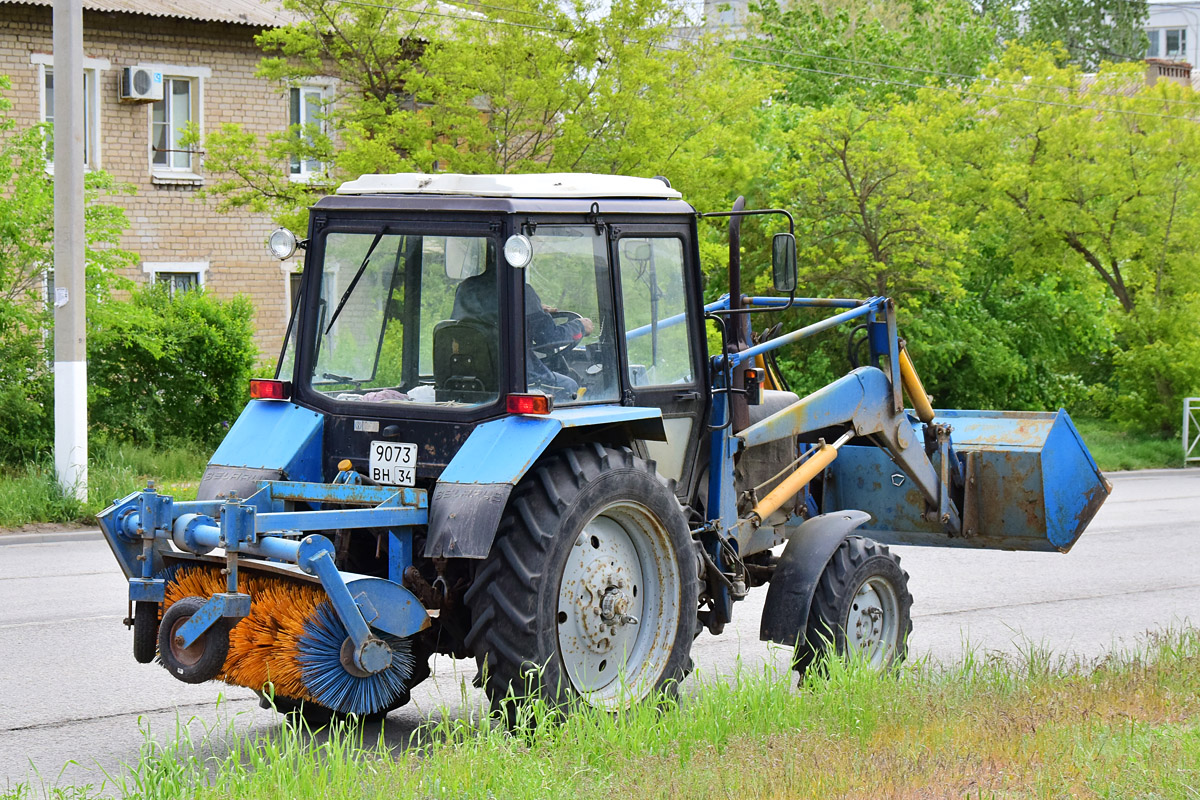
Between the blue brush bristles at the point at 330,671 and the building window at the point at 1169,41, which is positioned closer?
the blue brush bristles at the point at 330,671

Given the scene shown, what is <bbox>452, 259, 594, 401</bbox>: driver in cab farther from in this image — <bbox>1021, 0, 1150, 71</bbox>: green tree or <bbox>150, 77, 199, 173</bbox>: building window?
<bbox>1021, 0, 1150, 71</bbox>: green tree

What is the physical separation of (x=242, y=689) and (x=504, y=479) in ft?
9.67

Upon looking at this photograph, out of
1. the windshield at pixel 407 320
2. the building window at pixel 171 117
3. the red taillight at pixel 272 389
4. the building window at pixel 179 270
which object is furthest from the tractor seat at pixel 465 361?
the building window at pixel 171 117

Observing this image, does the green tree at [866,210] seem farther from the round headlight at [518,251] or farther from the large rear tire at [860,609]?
the round headlight at [518,251]

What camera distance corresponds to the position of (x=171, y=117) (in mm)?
26922

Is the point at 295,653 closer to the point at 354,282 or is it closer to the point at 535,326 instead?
the point at 535,326

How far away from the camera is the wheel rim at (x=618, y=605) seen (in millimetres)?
6105

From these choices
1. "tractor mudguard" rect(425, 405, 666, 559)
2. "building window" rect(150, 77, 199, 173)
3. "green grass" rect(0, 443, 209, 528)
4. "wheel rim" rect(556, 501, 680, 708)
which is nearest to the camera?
"tractor mudguard" rect(425, 405, 666, 559)

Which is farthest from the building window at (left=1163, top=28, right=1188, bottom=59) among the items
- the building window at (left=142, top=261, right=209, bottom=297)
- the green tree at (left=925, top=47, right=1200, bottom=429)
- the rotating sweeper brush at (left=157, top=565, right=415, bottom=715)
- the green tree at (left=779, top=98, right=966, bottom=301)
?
the rotating sweeper brush at (left=157, top=565, right=415, bottom=715)

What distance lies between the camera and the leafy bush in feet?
58.6

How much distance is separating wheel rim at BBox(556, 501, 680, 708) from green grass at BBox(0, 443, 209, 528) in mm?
9182

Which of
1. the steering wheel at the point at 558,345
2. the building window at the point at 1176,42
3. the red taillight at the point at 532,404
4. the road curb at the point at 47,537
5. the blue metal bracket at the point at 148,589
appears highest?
the building window at the point at 1176,42

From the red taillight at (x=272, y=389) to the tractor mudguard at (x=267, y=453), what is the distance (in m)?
0.05

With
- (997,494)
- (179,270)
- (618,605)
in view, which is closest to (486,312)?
(618,605)
